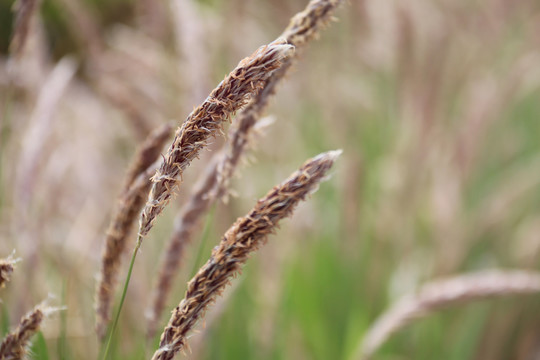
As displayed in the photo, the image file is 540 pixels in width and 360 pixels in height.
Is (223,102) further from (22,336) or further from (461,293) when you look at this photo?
(461,293)

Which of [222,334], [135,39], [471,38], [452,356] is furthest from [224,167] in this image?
[471,38]

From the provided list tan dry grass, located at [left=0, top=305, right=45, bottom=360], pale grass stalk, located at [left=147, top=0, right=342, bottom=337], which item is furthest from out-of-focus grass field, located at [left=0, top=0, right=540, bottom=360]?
tan dry grass, located at [left=0, top=305, right=45, bottom=360]

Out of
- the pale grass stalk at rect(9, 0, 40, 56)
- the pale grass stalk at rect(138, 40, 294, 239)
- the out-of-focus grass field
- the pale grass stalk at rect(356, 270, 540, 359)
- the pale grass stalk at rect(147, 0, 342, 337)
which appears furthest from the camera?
the out-of-focus grass field

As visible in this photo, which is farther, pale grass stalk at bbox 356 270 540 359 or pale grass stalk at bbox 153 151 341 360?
pale grass stalk at bbox 356 270 540 359

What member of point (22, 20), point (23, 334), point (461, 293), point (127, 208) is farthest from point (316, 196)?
point (23, 334)

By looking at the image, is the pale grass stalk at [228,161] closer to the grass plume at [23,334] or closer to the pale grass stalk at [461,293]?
the grass plume at [23,334]

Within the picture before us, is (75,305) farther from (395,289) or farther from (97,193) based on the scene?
(395,289)

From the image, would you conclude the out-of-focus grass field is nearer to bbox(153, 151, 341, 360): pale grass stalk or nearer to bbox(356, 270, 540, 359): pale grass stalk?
bbox(356, 270, 540, 359): pale grass stalk
